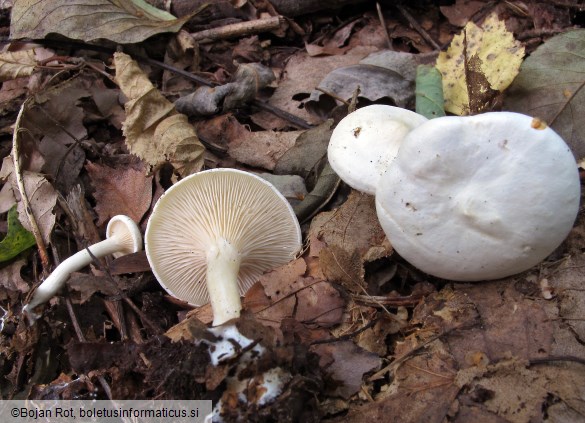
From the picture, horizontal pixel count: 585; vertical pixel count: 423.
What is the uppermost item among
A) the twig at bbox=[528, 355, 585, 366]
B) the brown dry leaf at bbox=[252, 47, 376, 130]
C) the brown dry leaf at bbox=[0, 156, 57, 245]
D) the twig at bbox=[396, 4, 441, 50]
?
the twig at bbox=[396, 4, 441, 50]

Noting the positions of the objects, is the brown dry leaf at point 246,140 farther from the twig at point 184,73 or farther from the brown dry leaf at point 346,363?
the brown dry leaf at point 346,363

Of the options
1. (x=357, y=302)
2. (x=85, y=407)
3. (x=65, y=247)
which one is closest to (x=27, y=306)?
(x=65, y=247)

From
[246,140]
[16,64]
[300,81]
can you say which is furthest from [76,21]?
[300,81]

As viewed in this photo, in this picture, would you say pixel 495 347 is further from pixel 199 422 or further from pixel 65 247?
pixel 65 247

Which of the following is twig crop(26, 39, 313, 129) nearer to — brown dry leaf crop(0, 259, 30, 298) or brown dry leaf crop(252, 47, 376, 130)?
brown dry leaf crop(252, 47, 376, 130)

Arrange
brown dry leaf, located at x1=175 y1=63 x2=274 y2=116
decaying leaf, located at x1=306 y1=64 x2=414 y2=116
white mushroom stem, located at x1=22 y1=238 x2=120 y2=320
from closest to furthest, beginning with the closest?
white mushroom stem, located at x1=22 y1=238 x2=120 y2=320 → decaying leaf, located at x1=306 y1=64 x2=414 y2=116 → brown dry leaf, located at x1=175 y1=63 x2=274 y2=116

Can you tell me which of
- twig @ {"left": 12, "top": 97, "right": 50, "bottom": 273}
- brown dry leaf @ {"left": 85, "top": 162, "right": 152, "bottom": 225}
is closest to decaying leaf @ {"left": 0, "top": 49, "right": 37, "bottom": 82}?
twig @ {"left": 12, "top": 97, "right": 50, "bottom": 273}

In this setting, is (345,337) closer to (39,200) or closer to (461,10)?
(39,200)

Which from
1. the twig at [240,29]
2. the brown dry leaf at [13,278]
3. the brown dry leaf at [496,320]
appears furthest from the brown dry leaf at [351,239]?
the twig at [240,29]
